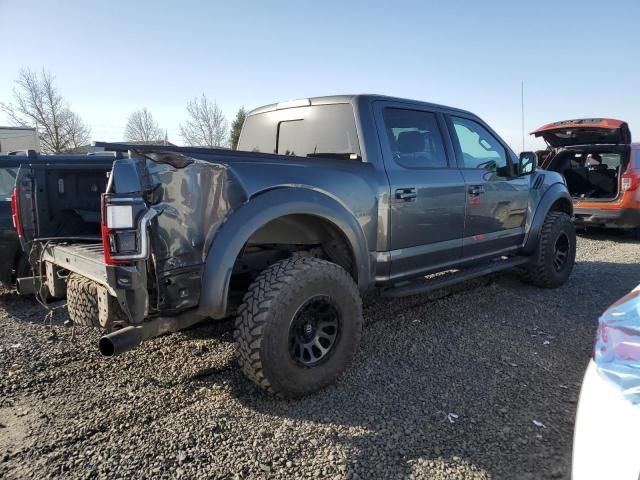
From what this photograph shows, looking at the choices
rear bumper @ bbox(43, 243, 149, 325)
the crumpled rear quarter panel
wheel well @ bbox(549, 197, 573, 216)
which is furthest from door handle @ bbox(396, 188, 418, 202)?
wheel well @ bbox(549, 197, 573, 216)

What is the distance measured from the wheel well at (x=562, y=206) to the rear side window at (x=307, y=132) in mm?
3441

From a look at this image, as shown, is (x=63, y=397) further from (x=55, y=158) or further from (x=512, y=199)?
(x=512, y=199)

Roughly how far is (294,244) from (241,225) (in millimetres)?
860

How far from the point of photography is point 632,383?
5.55ft

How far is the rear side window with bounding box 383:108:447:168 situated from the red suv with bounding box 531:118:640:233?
5192 millimetres

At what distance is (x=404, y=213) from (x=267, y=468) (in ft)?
6.98

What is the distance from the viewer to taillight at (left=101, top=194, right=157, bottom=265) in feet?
7.94

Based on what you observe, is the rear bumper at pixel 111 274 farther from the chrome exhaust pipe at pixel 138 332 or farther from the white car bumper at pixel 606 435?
the white car bumper at pixel 606 435

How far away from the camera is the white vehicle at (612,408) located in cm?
160

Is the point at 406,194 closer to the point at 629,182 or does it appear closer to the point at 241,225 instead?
the point at 241,225

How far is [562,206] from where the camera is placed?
19.6 ft

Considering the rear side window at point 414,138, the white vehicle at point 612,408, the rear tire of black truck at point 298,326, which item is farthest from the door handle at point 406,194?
the white vehicle at point 612,408

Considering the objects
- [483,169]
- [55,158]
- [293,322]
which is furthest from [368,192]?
[55,158]

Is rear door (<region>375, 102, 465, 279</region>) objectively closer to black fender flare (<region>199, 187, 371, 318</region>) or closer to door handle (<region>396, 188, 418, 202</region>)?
door handle (<region>396, 188, 418, 202</region>)
